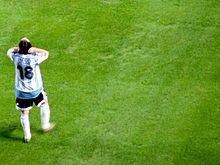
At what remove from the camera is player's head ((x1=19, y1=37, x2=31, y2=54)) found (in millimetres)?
5648

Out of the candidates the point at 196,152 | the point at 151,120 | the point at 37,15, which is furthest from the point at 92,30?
the point at 196,152

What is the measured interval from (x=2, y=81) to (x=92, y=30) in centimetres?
270

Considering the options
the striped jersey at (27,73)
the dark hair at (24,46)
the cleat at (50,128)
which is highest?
the dark hair at (24,46)

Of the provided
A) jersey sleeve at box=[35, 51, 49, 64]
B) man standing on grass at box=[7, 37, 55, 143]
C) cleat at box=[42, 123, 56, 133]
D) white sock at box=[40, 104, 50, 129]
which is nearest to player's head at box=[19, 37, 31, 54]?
man standing on grass at box=[7, 37, 55, 143]

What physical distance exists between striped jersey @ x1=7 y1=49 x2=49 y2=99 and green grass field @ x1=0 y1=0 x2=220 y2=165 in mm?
983

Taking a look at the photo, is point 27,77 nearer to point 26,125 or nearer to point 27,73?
point 27,73

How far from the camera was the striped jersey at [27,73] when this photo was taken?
573 cm

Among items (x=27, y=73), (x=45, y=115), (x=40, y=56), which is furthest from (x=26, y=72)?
(x=45, y=115)

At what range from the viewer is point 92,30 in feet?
29.5

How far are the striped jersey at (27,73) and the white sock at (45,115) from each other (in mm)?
307

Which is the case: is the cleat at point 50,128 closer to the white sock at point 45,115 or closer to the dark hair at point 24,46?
the white sock at point 45,115

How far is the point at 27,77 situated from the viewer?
19.0 feet

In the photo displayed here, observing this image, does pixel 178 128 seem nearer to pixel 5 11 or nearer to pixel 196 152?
pixel 196 152

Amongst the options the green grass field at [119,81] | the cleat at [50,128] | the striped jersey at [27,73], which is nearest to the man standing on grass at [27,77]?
the striped jersey at [27,73]
